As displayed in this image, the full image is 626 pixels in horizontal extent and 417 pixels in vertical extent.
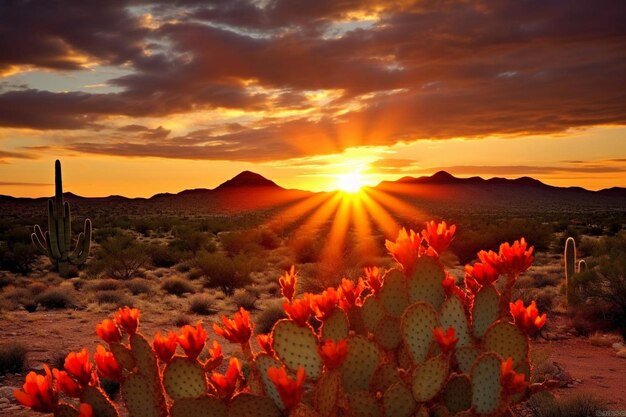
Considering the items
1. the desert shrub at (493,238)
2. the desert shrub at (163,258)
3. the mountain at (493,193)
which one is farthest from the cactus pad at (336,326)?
the mountain at (493,193)

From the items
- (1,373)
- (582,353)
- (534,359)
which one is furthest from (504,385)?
(582,353)

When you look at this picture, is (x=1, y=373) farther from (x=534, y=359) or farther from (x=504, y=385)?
(x=504, y=385)

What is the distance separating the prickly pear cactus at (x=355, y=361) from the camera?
3707mm

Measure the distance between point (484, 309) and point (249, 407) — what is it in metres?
1.95

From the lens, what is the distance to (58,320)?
1616cm

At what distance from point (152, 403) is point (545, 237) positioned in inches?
1386

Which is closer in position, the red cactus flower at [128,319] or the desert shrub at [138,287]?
the red cactus flower at [128,319]

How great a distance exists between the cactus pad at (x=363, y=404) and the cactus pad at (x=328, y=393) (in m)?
0.35

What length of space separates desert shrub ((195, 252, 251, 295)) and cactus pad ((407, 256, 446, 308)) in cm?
1750

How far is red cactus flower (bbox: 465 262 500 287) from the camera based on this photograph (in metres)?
4.41

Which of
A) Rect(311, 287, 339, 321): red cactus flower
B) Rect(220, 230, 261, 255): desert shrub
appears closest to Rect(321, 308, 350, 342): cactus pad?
Rect(311, 287, 339, 321): red cactus flower

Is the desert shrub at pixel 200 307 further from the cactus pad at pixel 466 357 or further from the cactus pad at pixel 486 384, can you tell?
the cactus pad at pixel 486 384

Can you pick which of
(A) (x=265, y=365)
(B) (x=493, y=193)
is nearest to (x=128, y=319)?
(A) (x=265, y=365)

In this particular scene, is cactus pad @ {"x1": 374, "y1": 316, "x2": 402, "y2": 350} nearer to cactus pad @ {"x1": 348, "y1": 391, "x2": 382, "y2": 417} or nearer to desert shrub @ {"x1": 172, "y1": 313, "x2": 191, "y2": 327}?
cactus pad @ {"x1": 348, "y1": 391, "x2": 382, "y2": 417}
